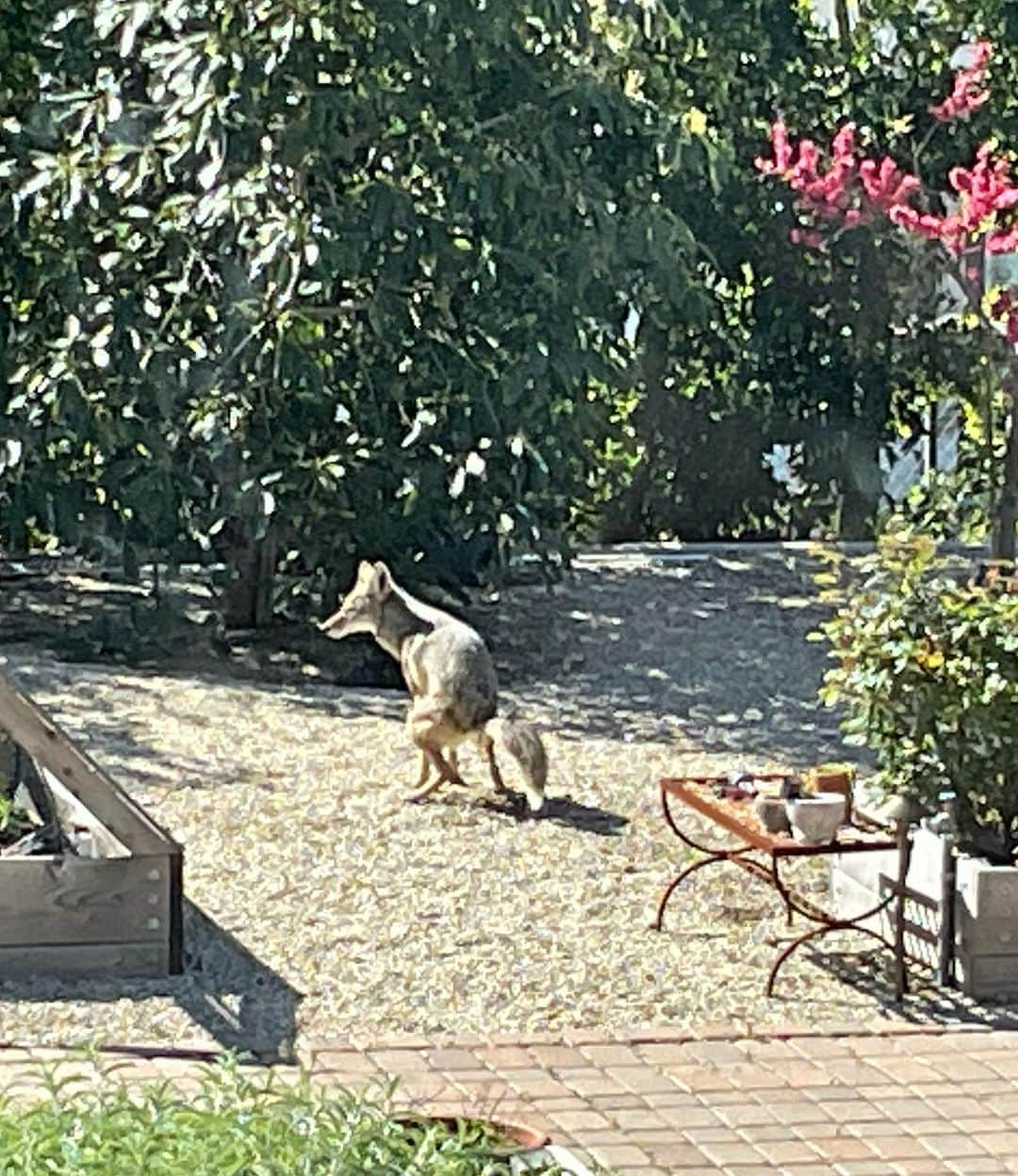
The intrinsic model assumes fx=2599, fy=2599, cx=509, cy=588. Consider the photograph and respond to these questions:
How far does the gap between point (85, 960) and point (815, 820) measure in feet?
6.26

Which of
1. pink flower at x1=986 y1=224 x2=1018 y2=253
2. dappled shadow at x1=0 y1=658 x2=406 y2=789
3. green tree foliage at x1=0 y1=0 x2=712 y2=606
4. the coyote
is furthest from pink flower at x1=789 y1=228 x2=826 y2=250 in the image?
the coyote

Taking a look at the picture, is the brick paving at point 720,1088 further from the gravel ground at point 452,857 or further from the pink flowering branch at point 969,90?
the pink flowering branch at point 969,90

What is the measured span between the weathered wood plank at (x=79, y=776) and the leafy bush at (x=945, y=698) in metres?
1.93

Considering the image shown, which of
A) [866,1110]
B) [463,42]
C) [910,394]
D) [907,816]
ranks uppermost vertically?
[463,42]

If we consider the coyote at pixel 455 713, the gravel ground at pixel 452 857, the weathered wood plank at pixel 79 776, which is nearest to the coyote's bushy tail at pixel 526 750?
the coyote at pixel 455 713

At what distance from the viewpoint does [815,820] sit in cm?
673

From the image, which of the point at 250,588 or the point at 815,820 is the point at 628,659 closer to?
the point at 250,588

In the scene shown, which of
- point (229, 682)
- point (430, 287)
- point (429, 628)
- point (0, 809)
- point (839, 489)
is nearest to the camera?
point (0, 809)

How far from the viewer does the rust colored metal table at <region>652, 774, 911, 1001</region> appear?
260 inches

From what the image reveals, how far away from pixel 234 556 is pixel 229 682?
1.53 meters

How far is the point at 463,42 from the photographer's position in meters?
11.2

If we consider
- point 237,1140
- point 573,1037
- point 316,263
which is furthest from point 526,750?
point 237,1140

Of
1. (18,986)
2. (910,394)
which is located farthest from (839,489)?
(18,986)

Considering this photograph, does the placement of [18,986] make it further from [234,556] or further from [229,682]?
[234,556]
